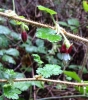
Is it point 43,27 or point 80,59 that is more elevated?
point 43,27

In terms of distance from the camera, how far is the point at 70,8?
2156 mm

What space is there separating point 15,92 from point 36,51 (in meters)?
0.57

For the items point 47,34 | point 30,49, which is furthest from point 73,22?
point 47,34

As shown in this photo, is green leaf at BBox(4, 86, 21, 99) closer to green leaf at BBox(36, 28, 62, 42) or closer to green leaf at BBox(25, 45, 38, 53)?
green leaf at BBox(36, 28, 62, 42)

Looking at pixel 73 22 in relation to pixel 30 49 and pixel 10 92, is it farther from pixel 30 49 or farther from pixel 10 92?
pixel 10 92

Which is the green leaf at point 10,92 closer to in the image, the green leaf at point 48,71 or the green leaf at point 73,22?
the green leaf at point 48,71

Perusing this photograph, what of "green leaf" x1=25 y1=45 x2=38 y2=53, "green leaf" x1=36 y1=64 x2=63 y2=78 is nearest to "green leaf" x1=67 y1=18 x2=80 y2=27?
"green leaf" x1=25 y1=45 x2=38 y2=53

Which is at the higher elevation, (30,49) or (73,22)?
(73,22)

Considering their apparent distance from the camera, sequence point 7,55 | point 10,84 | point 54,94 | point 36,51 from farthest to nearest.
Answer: point 54,94 < point 36,51 < point 7,55 < point 10,84

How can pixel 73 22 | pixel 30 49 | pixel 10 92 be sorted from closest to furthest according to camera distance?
pixel 10 92, pixel 30 49, pixel 73 22

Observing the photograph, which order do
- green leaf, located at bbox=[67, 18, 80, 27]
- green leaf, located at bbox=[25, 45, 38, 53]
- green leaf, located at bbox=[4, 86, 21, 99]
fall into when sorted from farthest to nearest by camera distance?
green leaf, located at bbox=[67, 18, 80, 27], green leaf, located at bbox=[25, 45, 38, 53], green leaf, located at bbox=[4, 86, 21, 99]

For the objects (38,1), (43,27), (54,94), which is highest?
(38,1)

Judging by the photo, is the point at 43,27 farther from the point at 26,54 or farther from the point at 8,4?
the point at 8,4

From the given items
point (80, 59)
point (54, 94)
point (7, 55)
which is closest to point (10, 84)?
point (7, 55)
